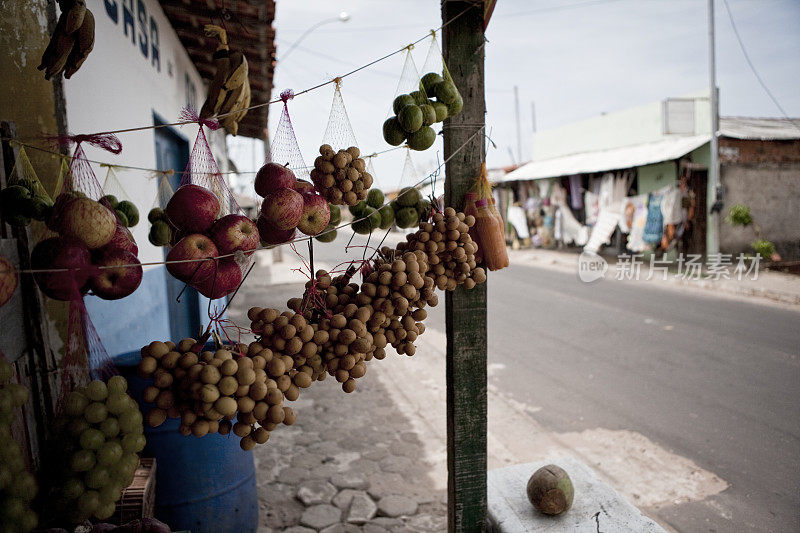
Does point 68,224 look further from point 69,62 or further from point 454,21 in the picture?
point 454,21

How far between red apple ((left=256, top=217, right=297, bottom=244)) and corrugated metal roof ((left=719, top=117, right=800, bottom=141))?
1293 centimetres

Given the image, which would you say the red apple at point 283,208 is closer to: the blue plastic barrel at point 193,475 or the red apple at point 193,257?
the red apple at point 193,257

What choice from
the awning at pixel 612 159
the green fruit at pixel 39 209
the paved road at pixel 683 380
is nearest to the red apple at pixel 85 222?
the green fruit at pixel 39 209

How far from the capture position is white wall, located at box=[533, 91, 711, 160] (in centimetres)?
1251

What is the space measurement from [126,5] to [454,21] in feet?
9.17

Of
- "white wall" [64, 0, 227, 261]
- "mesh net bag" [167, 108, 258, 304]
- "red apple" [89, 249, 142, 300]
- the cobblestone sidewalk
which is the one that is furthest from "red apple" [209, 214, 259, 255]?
the cobblestone sidewalk

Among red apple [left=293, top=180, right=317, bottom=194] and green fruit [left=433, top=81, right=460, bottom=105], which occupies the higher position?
green fruit [left=433, top=81, right=460, bottom=105]

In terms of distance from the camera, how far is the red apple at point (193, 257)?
144 cm

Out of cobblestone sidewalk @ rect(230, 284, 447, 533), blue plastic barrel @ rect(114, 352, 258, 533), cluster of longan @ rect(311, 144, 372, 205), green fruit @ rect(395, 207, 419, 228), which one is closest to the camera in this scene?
cluster of longan @ rect(311, 144, 372, 205)

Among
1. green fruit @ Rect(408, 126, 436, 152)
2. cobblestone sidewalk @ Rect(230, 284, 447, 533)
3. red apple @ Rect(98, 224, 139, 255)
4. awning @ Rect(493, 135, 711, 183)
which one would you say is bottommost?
cobblestone sidewalk @ Rect(230, 284, 447, 533)

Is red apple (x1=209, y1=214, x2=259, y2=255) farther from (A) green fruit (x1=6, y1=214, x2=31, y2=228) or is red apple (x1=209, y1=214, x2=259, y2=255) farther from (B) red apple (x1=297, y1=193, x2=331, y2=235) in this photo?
(A) green fruit (x1=6, y1=214, x2=31, y2=228)

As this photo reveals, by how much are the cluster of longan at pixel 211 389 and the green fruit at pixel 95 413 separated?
4.7 inches

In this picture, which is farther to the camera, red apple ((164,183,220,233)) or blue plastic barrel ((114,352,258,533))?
blue plastic barrel ((114,352,258,533))

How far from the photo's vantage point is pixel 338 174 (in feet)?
5.78
